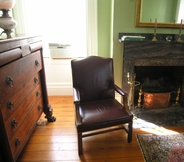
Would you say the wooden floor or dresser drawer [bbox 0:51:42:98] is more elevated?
dresser drawer [bbox 0:51:42:98]

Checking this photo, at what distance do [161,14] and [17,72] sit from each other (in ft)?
7.07

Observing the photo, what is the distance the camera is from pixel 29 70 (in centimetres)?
161

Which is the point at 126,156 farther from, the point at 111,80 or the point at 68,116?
the point at 68,116

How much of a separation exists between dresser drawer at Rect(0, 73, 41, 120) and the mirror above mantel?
5.60 feet

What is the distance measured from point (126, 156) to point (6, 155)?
1133 mm

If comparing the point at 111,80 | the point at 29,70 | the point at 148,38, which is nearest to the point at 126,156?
the point at 111,80

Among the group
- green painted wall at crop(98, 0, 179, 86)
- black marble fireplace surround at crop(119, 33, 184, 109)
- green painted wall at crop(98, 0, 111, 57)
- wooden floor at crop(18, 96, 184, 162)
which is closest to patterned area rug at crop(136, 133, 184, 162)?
wooden floor at crop(18, 96, 184, 162)

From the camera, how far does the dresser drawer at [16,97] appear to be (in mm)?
1187

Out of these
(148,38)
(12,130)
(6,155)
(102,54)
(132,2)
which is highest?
(132,2)

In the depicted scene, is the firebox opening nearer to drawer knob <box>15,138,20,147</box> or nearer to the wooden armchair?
the wooden armchair

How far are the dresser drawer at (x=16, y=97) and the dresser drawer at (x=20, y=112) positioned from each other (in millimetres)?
50

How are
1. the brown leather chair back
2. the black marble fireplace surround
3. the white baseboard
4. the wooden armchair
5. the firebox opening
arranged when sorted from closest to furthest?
the wooden armchair, the brown leather chair back, the black marble fireplace surround, the firebox opening, the white baseboard

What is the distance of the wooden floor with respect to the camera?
1605 millimetres

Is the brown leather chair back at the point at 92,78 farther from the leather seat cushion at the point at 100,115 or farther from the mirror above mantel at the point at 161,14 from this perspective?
the mirror above mantel at the point at 161,14
